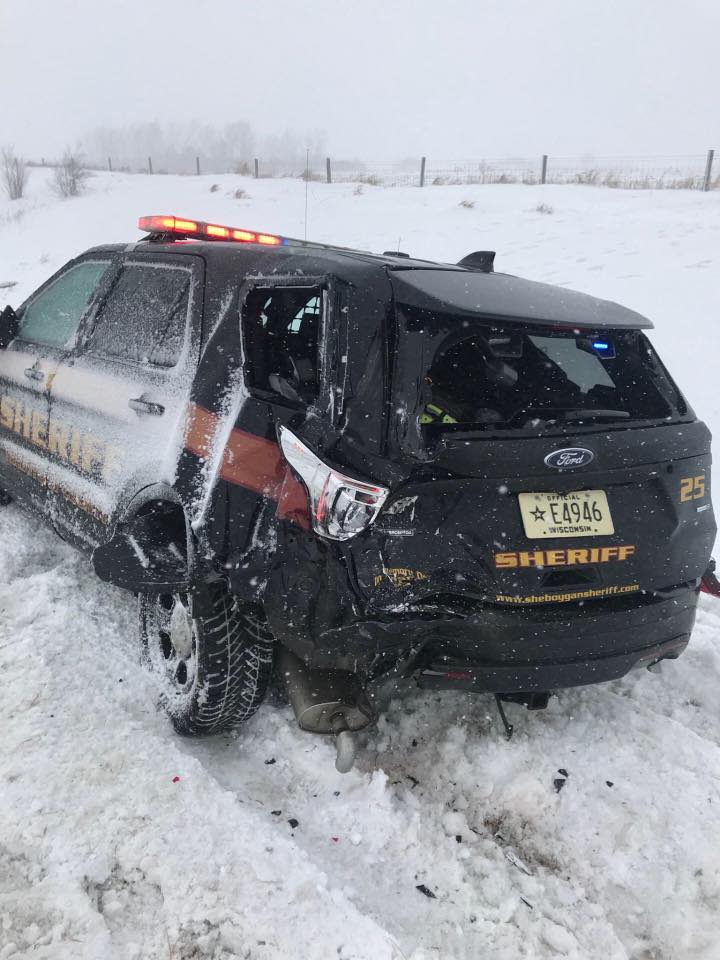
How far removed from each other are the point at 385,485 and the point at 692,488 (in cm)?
120

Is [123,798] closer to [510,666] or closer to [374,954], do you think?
[374,954]

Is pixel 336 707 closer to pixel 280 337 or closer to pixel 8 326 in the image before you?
pixel 280 337

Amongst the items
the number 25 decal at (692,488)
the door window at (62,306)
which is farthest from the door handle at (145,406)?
the number 25 decal at (692,488)

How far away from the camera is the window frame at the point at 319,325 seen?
218cm

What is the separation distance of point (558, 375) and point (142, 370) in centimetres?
172

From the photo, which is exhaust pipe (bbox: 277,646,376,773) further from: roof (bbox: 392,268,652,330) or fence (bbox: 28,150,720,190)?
fence (bbox: 28,150,720,190)

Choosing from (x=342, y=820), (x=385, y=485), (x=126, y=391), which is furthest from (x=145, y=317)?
(x=342, y=820)

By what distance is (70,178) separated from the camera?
27781 mm

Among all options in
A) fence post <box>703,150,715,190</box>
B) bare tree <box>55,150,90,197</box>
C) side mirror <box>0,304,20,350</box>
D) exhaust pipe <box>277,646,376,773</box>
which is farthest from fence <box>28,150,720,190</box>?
exhaust pipe <box>277,646,376,773</box>

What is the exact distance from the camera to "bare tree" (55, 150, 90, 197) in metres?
27.7

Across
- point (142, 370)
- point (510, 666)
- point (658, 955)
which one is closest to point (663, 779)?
point (658, 955)

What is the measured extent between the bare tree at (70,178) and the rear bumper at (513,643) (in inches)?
1185

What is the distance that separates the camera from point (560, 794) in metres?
2.62

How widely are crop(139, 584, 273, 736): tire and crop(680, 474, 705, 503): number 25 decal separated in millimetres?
1587
